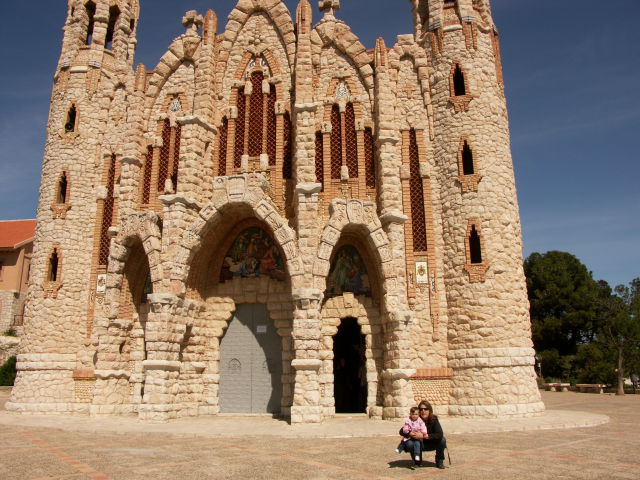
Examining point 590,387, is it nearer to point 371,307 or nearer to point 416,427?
point 371,307

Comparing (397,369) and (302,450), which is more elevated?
(397,369)

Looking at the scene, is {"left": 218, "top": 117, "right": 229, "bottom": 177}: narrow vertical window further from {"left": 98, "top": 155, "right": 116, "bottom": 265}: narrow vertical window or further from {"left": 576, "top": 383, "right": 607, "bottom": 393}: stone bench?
{"left": 576, "top": 383, "right": 607, "bottom": 393}: stone bench

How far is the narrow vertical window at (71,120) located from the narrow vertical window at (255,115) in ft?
22.5

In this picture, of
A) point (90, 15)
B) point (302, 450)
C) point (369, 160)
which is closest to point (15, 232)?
point (90, 15)

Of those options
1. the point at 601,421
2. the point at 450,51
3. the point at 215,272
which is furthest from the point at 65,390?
the point at 450,51

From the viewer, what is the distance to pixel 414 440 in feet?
25.0

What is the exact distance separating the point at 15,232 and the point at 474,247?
1394 inches

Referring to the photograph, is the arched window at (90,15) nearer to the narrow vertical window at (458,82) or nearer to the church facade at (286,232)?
the church facade at (286,232)

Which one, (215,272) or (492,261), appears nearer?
(492,261)

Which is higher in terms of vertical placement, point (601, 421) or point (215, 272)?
point (215, 272)

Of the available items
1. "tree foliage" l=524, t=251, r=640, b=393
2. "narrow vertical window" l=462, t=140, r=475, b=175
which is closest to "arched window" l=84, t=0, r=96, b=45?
"narrow vertical window" l=462, t=140, r=475, b=175

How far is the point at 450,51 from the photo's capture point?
55.0ft

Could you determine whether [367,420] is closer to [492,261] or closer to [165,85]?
[492,261]

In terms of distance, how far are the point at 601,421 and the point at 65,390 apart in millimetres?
15648
